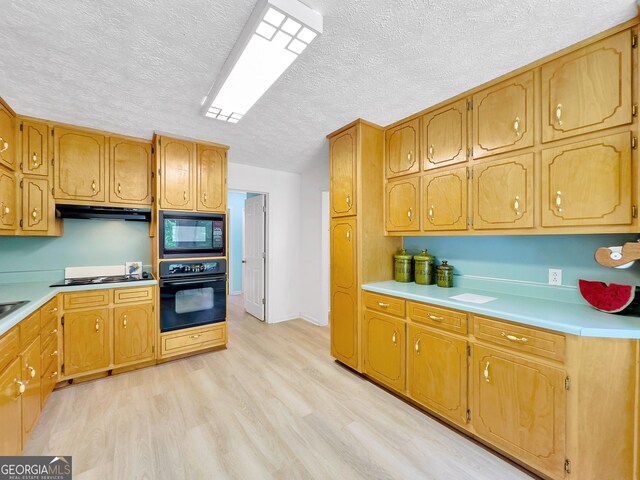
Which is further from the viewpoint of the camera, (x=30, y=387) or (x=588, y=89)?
(x=30, y=387)

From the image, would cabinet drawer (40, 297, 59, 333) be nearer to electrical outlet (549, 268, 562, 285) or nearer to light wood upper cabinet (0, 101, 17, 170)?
light wood upper cabinet (0, 101, 17, 170)

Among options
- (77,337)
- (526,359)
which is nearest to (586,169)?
(526,359)

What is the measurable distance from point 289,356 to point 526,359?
229cm

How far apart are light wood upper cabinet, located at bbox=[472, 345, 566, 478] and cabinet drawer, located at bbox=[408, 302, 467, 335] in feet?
0.53

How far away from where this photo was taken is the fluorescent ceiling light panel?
137cm

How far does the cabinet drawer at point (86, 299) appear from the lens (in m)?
2.42

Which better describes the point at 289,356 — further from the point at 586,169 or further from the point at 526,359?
the point at 586,169

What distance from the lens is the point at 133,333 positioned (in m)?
2.70

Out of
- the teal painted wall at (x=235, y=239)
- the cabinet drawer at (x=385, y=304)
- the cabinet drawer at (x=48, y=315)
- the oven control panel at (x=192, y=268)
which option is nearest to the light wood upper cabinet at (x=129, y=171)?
the oven control panel at (x=192, y=268)

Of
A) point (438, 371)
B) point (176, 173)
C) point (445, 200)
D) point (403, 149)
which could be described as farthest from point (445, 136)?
point (176, 173)

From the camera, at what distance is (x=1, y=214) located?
213 centimetres

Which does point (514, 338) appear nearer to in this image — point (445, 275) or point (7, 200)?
point (445, 275)

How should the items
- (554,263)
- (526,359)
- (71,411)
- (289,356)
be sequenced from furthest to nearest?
(289,356)
(71,411)
(554,263)
(526,359)

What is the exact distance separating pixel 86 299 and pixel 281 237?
2.51 metres
